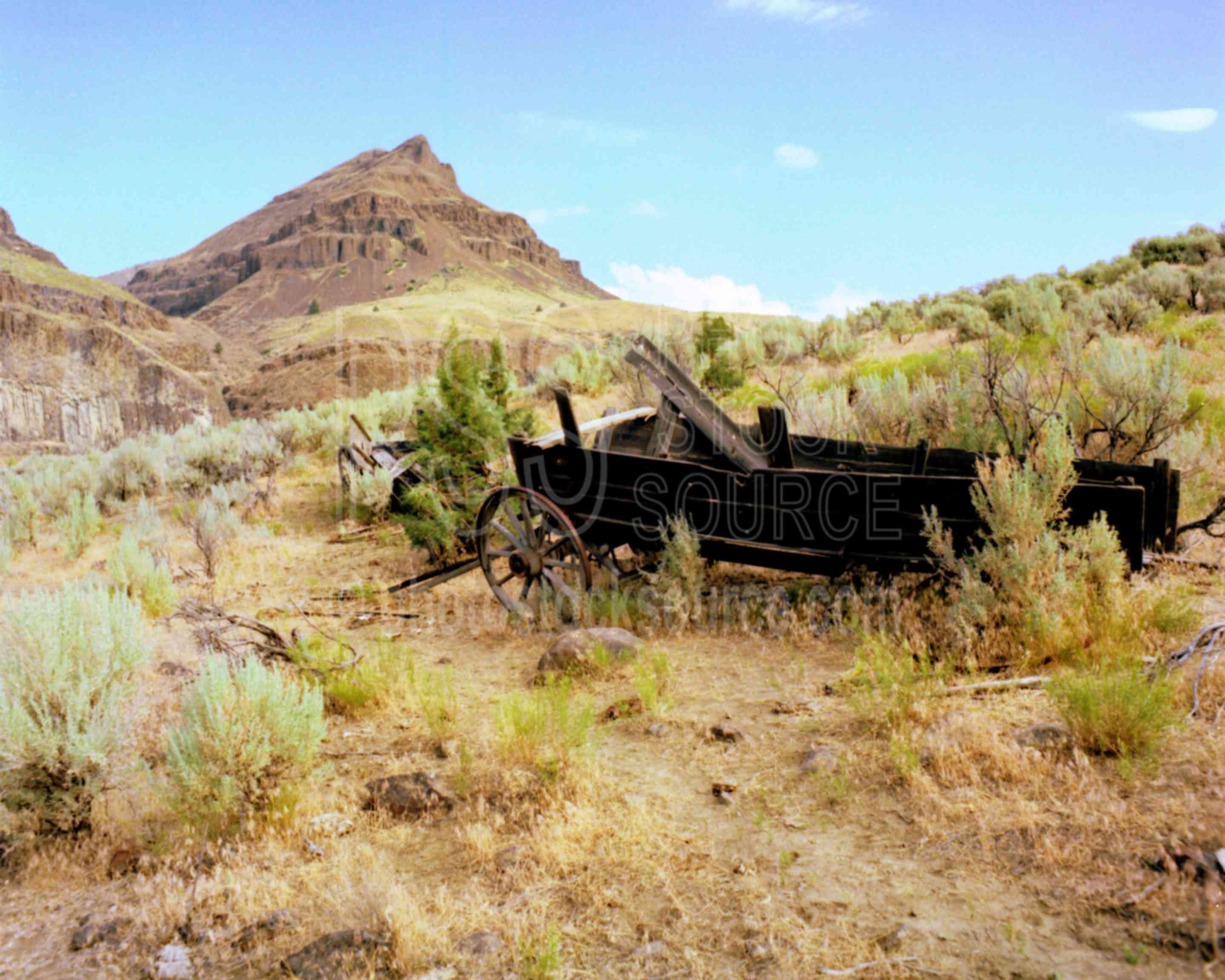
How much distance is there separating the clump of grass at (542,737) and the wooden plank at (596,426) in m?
2.52

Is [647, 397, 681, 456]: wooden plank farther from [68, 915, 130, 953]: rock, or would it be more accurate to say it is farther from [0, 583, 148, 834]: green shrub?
[68, 915, 130, 953]: rock

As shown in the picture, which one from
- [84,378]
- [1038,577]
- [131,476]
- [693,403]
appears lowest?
[1038,577]

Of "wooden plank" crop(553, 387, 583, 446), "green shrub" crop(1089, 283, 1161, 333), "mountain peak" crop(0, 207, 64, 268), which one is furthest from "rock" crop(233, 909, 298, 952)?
"mountain peak" crop(0, 207, 64, 268)

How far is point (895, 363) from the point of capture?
41.3ft

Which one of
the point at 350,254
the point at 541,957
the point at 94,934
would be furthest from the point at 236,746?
the point at 350,254

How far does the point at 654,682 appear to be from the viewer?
449cm

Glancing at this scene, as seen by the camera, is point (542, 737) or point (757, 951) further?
point (542, 737)

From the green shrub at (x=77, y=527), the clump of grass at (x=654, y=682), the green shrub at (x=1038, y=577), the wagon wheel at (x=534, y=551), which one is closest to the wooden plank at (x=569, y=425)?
the wagon wheel at (x=534, y=551)

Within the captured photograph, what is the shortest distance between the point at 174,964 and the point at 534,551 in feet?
12.6

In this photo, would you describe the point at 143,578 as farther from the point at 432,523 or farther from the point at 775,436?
the point at 775,436

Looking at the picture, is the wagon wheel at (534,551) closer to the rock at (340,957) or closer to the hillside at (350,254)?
the rock at (340,957)

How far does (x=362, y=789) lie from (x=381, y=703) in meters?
1.03

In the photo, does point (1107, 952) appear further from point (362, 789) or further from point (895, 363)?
point (895, 363)

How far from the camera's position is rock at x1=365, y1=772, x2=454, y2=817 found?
3.50m
